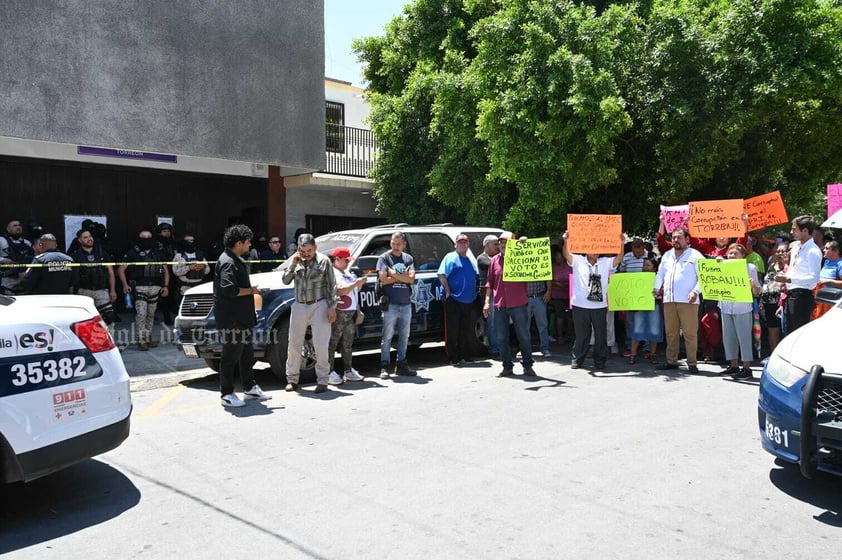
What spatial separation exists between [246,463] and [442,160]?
35.1 ft

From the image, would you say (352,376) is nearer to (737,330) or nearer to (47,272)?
(47,272)

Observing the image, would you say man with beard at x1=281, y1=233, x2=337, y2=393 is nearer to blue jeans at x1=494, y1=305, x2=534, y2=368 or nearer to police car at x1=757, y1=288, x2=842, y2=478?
blue jeans at x1=494, y1=305, x2=534, y2=368

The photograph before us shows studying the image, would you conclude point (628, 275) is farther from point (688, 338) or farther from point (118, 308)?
point (118, 308)

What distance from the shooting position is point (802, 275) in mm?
9156

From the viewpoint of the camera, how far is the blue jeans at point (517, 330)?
927 centimetres

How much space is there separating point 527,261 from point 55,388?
20.6 feet

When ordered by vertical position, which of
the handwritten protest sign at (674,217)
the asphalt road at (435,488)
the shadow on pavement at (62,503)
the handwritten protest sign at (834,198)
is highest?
the handwritten protest sign at (834,198)

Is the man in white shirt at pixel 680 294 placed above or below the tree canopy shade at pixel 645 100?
below

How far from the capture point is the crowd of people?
819 cm

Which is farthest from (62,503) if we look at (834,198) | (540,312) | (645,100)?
(834,198)

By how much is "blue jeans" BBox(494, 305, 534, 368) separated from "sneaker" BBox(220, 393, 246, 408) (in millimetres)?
3478

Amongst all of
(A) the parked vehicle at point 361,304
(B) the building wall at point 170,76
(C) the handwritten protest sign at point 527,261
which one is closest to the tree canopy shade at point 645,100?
(A) the parked vehicle at point 361,304

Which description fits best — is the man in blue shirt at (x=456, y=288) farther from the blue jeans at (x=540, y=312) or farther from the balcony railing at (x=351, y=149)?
the balcony railing at (x=351, y=149)

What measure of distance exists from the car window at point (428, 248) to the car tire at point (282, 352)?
2248 millimetres
